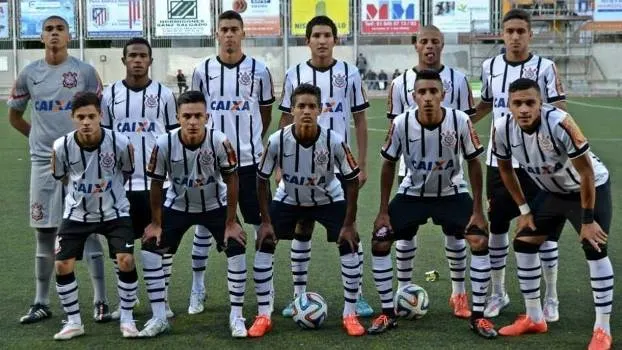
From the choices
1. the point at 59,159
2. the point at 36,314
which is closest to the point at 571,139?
the point at 59,159

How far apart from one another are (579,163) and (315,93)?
1.83 metres

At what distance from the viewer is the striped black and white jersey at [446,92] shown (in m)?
6.79

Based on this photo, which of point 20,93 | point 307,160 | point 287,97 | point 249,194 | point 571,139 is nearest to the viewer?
point 571,139

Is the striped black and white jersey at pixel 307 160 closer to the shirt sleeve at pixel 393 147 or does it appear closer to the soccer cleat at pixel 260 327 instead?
the shirt sleeve at pixel 393 147

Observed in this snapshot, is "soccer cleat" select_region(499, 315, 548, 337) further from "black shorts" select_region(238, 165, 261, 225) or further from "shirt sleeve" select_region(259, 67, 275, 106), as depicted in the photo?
"shirt sleeve" select_region(259, 67, 275, 106)

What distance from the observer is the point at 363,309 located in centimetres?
→ 667

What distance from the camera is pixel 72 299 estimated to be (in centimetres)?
607

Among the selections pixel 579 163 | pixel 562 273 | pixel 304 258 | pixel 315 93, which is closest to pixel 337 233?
pixel 304 258

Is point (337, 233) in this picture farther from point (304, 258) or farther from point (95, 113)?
point (95, 113)

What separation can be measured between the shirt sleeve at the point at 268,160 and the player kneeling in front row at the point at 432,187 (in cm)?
78

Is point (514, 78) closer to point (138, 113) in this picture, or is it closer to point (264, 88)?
point (264, 88)

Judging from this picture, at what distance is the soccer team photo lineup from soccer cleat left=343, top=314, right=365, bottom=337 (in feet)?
0.05

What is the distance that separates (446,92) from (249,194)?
5.58 feet

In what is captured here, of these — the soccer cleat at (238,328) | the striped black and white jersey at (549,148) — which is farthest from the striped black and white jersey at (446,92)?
the soccer cleat at (238,328)
